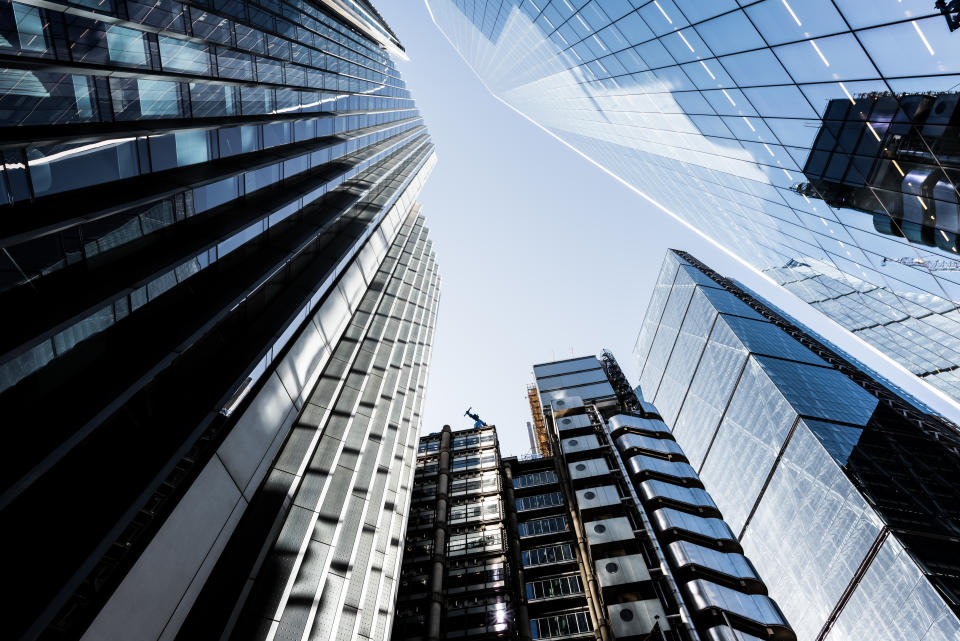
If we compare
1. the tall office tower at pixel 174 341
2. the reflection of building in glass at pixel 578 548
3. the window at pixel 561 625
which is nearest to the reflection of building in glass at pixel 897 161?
the tall office tower at pixel 174 341

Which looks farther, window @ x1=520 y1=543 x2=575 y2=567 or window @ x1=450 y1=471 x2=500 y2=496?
window @ x1=450 y1=471 x2=500 y2=496

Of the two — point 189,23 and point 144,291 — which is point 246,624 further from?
point 189,23

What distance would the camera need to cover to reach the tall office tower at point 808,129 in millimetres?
12188

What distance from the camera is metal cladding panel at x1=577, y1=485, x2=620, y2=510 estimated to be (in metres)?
42.4

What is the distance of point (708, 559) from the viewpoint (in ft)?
128

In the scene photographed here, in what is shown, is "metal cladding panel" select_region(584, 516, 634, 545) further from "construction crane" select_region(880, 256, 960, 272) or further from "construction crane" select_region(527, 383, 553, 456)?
"construction crane" select_region(527, 383, 553, 456)

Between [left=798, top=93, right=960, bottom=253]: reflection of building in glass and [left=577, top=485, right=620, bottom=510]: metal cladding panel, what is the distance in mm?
31562

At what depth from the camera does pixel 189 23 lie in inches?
543

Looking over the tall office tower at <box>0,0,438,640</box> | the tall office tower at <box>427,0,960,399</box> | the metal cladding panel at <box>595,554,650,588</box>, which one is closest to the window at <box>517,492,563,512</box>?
the metal cladding panel at <box>595,554,650,588</box>

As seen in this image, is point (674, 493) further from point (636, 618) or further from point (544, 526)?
point (636, 618)

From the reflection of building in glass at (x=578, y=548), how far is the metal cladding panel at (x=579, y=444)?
186 millimetres

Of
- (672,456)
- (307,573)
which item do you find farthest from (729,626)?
(307,573)

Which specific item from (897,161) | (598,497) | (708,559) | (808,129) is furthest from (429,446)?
(897,161)

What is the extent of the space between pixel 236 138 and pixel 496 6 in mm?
34566
